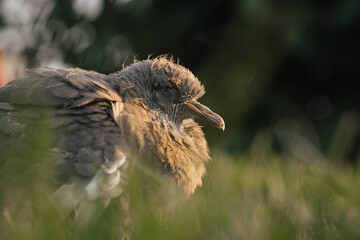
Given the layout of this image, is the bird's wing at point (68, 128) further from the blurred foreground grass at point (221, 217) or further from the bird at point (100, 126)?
the blurred foreground grass at point (221, 217)

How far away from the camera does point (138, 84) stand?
2.46 m

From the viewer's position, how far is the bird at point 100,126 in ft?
5.93

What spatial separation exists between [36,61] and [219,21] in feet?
10.2

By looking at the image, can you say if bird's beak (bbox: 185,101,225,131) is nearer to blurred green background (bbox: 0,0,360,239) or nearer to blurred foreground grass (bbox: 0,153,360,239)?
blurred green background (bbox: 0,0,360,239)

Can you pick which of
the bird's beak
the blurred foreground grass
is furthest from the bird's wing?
the bird's beak

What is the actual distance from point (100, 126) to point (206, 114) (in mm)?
912

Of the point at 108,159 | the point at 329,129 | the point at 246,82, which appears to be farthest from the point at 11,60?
the point at 329,129

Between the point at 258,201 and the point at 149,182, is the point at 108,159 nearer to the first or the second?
the point at 149,182

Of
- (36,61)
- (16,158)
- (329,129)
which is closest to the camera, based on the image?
(16,158)

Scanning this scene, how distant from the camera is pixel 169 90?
2.61 meters

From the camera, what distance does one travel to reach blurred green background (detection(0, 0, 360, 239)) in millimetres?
1416

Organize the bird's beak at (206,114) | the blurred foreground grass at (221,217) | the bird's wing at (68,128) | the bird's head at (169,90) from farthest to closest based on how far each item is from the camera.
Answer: the bird's beak at (206,114) < the bird's head at (169,90) < the bird's wing at (68,128) < the blurred foreground grass at (221,217)

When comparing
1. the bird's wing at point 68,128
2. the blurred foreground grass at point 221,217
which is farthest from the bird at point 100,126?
the blurred foreground grass at point 221,217

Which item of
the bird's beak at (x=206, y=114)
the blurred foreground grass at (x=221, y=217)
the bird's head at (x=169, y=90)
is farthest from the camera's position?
the bird's beak at (x=206, y=114)
